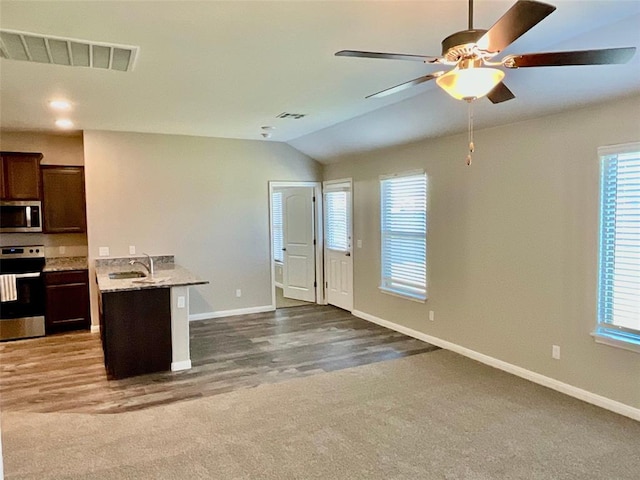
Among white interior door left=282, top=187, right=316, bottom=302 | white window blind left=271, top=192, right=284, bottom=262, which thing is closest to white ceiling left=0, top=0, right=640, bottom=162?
white interior door left=282, top=187, right=316, bottom=302

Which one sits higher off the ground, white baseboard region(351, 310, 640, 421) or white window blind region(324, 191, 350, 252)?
white window blind region(324, 191, 350, 252)

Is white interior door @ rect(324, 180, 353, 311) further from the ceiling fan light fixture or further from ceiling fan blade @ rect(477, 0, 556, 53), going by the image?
ceiling fan blade @ rect(477, 0, 556, 53)

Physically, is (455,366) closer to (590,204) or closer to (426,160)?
(590,204)

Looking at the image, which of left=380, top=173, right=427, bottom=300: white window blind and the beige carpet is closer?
the beige carpet

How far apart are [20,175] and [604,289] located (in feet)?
22.0

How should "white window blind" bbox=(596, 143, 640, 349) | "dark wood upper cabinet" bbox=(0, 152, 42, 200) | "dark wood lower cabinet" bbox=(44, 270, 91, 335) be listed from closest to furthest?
"white window blind" bbox=(596, 143, 640, 349) < "dark wood upper cabinet" bbox=(0, 152, 42, 200) < "dark wood lower cabinet" bbox=(44, 270, 91, 335)

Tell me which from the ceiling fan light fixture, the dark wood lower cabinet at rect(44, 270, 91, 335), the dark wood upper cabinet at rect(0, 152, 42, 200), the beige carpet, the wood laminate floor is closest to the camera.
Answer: the ceiling fan light fixture

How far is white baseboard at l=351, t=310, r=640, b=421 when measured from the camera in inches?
140

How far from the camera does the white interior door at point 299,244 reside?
7844 mm

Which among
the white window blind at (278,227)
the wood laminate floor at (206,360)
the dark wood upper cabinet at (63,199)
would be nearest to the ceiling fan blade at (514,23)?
the wood laminate floor at (206,360)

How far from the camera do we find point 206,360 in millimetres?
4945

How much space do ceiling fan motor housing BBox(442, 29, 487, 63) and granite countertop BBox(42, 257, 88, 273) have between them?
219 inches

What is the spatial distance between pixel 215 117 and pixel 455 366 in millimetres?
3833

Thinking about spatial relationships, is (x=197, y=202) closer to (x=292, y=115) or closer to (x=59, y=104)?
(x=292, y=115)
